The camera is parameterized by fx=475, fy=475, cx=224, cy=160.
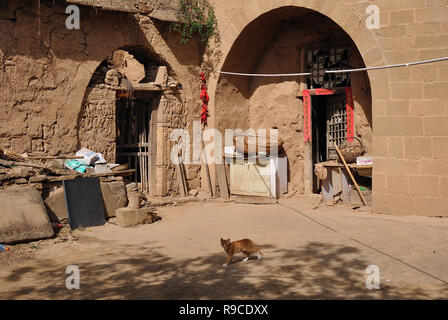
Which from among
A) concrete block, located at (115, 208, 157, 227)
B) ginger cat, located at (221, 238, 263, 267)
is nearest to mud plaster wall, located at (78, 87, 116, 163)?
concrete block, located at (115, 208, 157, 227)

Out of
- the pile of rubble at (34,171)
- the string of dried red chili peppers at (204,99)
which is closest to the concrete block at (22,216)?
the pile of rubble at (34,171)

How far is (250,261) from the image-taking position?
5270 millimetres

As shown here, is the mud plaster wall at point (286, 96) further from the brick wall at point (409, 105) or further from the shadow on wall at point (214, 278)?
the shadow on wall at point (214, 278)

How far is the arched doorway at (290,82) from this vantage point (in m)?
9.85

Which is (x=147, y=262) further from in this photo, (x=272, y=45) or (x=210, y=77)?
(x=272, y=45)

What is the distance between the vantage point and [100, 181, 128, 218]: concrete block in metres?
7.86

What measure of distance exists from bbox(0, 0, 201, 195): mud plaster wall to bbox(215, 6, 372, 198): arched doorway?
8.08 feet

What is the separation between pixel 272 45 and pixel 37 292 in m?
7.77

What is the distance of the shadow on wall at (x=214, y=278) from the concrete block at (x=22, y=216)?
989 millimetres

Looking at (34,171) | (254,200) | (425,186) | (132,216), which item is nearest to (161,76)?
(254,200)

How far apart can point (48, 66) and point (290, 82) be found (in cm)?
498

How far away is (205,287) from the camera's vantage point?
4.38 m

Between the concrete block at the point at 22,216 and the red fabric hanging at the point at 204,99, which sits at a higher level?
the red fabric hanging at the point at 204,99

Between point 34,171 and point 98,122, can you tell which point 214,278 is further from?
point 98,122
